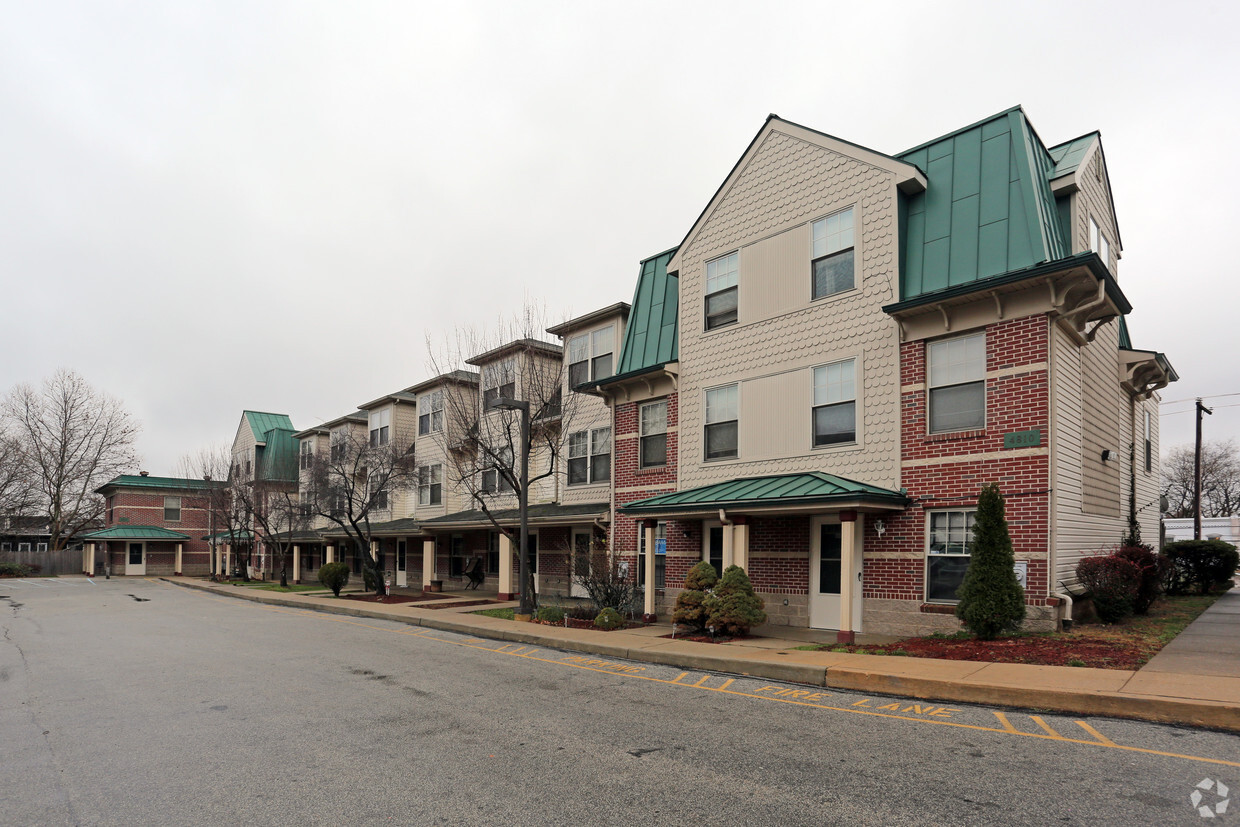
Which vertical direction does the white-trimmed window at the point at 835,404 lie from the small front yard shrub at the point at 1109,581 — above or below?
above

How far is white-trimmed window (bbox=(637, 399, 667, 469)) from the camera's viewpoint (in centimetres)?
1930

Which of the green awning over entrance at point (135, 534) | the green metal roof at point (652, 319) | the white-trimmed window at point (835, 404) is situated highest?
the green metal roof at point (652, 319)

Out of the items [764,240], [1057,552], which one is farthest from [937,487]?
[764,240]

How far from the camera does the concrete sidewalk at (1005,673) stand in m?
7.74

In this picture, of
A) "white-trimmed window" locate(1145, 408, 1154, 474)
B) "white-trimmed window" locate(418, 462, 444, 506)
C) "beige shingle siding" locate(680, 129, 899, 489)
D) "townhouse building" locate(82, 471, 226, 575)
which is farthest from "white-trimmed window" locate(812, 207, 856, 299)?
"townhouse building" locate(82, 471, 226, 575)

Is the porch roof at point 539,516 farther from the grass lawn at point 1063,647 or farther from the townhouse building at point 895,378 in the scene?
the grass lawn at point 1063,647

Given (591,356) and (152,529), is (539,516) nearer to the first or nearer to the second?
(591,356)

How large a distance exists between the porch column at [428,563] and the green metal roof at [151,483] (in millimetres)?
38624

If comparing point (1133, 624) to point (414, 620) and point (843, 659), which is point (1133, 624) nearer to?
point (843, 659)

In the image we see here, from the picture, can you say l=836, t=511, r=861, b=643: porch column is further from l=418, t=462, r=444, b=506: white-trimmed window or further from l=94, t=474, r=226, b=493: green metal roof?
l=94, t=474, r=226, b=493: green metal roof

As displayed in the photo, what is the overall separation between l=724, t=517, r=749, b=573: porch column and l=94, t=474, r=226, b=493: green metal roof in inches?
2245

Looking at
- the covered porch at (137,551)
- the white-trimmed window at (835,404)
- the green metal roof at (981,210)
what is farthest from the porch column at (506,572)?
the covered porch at (137,551)

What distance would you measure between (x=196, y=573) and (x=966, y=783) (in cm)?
6898

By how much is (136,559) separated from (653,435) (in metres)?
57.8
